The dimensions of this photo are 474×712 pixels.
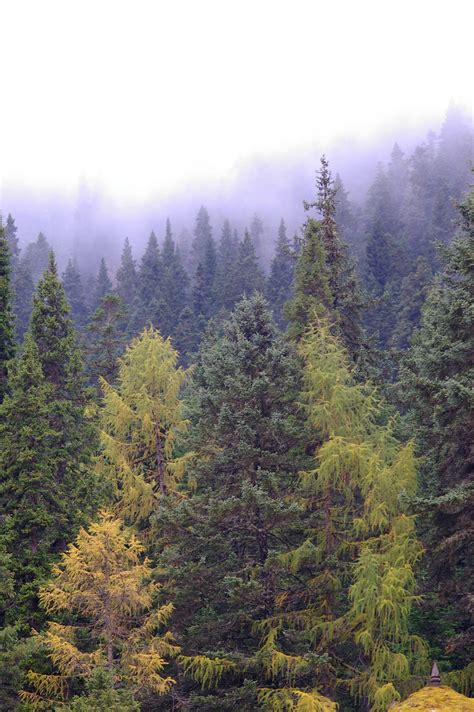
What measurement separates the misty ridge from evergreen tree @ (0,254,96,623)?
114 metres

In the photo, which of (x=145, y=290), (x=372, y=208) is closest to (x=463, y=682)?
(x=145, y=290)

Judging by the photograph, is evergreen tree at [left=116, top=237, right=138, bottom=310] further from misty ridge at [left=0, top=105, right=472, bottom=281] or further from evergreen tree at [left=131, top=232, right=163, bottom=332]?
misty ridge at [left=0, top=105, right=472, bottom=281]

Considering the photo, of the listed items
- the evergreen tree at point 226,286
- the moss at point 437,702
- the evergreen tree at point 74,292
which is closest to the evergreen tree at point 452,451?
the moss at point 437,702

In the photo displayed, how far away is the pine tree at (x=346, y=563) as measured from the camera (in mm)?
19406

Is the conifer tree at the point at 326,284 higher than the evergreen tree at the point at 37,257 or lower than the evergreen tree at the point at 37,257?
lower

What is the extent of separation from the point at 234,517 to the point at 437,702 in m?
8.26

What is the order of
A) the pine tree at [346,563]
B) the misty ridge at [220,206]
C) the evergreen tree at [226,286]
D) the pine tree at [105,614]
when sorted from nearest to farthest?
the pine tree at [105,614]
the pine tree at [346,563]
the evergreen tree at [226,286]
the misty ridge at [220,206]

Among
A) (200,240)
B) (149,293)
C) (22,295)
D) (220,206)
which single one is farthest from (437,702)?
(220,206)

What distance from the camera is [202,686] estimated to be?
19.8m

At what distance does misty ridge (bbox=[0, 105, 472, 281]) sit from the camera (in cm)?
15762

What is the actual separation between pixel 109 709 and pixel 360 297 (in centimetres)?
2293

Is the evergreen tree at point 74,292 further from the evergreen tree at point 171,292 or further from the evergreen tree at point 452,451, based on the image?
the evergreen tree at point 452,451

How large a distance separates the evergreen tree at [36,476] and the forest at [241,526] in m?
0.08

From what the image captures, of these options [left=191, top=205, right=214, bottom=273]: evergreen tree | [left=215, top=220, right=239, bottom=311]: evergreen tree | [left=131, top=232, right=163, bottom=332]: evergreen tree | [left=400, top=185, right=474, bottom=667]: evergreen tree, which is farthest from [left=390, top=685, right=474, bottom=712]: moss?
[left=191, top=205, right=214, bottom=273]: evergreen tree
